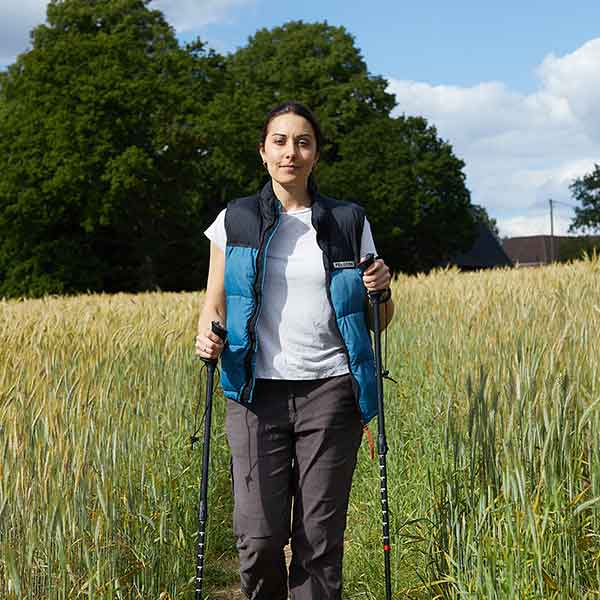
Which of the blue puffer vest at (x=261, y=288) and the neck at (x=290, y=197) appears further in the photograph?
the neck at (x=290, y=197)

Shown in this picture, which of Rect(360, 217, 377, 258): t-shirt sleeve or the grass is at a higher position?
Rect(360, 217, 377, 258): t-shirt sleeve

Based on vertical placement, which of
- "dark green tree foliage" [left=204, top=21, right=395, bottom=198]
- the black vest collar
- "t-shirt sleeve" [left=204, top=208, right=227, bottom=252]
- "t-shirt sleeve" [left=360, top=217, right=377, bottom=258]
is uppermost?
"dark green tree foliage" [left=204, top=21, right=395, bottom=198]

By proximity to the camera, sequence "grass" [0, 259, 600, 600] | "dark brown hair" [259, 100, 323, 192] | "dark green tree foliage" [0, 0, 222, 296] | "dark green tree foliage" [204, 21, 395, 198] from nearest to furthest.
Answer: "grass" [0, 259, 600, 600]
"dark brown hair" [259, 100, 323, 192]
"dark green tree foliage" [0, 0, 222, 296]
"dark green tree foliage" [204, 21, 395, 198]

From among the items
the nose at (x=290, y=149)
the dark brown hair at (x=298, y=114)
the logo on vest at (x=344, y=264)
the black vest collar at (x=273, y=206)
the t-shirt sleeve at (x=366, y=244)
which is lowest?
the logo on vest at (x=344, y=264)

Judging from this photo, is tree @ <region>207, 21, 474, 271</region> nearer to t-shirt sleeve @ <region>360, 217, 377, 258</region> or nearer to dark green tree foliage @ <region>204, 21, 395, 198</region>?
dark green tree foliage @ <region>204, 21, 395, 198</region>

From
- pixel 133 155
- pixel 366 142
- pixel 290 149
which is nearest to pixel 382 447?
pixel 290 149

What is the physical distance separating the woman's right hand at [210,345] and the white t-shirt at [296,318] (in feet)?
0.46

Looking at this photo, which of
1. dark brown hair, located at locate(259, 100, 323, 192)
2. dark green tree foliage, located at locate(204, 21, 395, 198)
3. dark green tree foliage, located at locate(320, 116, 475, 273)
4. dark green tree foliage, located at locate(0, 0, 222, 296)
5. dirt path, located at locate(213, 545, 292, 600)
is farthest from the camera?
dark green tree foliage, located at locate(204, 21, 395, 198)

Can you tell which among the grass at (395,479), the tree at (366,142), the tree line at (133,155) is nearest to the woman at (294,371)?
the grass at (395,479)

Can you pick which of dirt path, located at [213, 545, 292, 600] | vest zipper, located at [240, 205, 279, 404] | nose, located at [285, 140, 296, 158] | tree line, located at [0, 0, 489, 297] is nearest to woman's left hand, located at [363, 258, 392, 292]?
vest zipper, located at [240, 205, 279, 404]

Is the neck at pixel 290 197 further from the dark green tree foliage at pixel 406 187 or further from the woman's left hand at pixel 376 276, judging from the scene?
the dark green tree foliage at pixel 406 187

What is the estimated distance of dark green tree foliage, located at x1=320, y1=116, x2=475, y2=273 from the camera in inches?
1560

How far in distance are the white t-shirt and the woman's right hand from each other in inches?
5.5

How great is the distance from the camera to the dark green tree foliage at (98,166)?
103 ft
